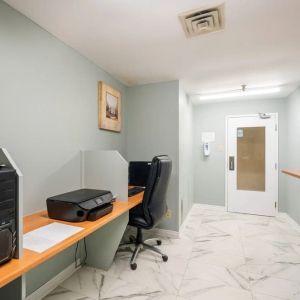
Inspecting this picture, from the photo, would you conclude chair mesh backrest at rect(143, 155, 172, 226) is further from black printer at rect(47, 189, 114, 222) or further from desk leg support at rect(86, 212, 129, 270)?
black printer at rect(47, 189, 114, 222)

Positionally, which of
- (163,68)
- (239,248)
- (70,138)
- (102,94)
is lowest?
(239,248)

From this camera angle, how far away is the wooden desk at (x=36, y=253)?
890mm

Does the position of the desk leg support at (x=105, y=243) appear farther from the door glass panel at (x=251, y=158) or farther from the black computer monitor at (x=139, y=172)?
the door glass panel at (x=251, y=158)

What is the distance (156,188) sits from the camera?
81.5 inches

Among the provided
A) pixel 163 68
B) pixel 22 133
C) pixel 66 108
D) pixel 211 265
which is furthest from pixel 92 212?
pixel 163 68

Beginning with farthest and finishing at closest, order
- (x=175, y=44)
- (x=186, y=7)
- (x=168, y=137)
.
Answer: (x=168, y=137) < (x=175, y=44) < (x=186, y=7)

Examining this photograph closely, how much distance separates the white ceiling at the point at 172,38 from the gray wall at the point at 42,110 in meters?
0.15

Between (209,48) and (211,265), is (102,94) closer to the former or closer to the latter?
(209,48)

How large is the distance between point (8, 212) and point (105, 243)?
1.33m

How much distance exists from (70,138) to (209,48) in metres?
1.72

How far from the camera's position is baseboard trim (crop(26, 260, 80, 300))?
1679 mm

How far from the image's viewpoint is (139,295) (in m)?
1.73

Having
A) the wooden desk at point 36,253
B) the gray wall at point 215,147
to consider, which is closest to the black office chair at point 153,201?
the wooden desk at point 36,253

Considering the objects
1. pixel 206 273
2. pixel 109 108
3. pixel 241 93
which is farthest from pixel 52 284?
pixel 241 93
